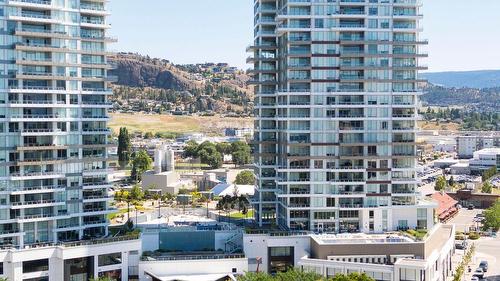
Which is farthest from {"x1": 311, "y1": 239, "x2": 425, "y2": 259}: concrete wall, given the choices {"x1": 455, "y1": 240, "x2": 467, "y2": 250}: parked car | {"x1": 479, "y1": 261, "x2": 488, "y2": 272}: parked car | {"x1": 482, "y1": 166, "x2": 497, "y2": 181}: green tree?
{"x1": 482, "y1": 166, "x2": 497, "y2": 181}: green tree

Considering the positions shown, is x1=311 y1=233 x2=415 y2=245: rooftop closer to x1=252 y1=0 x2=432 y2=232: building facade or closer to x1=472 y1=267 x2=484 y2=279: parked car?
x1=252 y1=0 x2=432 y2=232: building facade

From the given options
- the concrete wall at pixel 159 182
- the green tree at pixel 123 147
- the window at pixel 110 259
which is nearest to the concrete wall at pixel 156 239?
the window at pixel 110 259

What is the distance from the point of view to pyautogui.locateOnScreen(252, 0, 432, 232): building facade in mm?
91062

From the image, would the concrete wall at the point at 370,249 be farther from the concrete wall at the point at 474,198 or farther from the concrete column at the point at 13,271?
the concrete wall at the point at 474,198

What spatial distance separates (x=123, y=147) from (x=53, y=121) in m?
99.5

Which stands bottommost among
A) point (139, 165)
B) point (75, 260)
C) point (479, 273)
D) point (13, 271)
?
point (479, 273)

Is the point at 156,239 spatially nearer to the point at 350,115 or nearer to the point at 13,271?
the point at 13,271

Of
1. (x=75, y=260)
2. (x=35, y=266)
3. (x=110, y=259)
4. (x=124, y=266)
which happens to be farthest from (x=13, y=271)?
(x=124, y=266)

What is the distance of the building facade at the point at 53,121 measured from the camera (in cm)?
7900

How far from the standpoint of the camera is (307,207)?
299ft

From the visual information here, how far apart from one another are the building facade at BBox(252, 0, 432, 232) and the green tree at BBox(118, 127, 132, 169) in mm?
90295

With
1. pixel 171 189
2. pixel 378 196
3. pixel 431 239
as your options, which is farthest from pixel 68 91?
pixel 171 189

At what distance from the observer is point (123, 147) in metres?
180

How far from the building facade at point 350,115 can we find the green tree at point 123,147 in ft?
296
